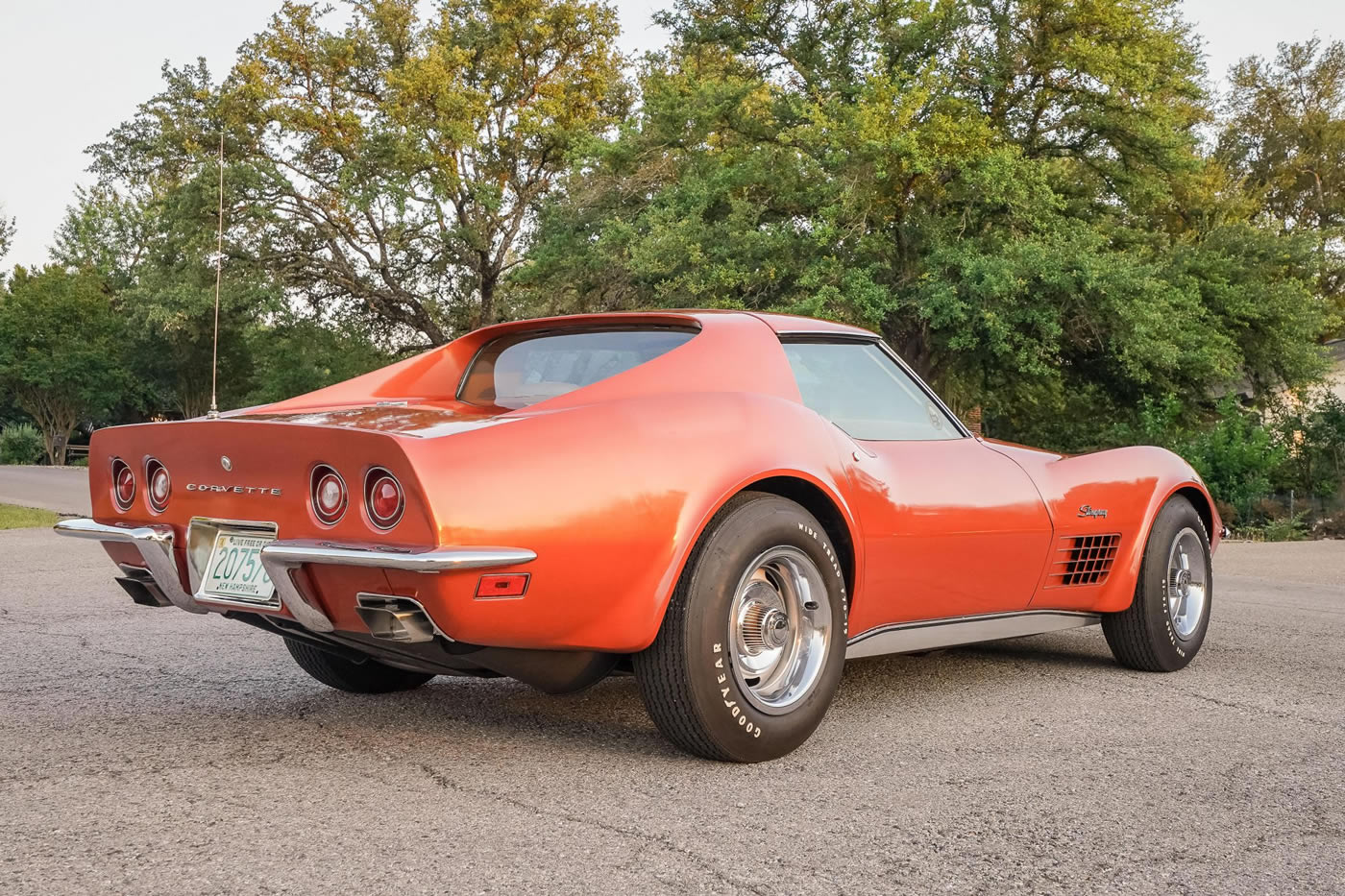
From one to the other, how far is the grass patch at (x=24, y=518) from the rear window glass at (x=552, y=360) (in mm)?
10292

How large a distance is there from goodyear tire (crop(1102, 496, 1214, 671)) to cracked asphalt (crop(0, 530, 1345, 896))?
0.34 feet

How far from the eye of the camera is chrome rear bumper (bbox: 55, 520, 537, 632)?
3.10m

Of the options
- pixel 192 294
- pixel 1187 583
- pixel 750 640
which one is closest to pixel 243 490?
pixel 750 640

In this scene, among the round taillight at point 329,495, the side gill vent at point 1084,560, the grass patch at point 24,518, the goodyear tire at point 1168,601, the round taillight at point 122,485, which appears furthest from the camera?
the grass patch at point 24,518

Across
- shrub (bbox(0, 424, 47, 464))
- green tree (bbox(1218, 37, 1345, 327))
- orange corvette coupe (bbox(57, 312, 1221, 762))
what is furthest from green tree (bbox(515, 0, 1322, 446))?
shrub (bbox(0, 424, 47, 464))

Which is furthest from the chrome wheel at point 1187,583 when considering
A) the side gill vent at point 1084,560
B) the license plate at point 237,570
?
the license plate at point 237,570

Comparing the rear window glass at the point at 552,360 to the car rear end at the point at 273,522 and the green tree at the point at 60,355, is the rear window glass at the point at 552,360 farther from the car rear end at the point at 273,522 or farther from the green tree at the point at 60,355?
the green tree at the point at 60,355

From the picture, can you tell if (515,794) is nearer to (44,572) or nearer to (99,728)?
(99,728)

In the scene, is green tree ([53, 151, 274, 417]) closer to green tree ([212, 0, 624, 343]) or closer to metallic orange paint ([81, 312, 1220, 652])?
green tree ([212, 0, 624, 343])

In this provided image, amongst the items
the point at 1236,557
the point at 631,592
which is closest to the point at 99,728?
the point at 631,592

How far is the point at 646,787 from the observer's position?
340 centimetres

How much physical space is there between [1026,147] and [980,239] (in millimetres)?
3062

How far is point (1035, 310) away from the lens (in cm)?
1961

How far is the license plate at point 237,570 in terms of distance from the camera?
352 centimetres
